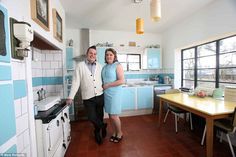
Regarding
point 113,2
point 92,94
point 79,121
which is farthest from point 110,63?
point 79,121

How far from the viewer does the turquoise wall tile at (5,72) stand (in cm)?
76

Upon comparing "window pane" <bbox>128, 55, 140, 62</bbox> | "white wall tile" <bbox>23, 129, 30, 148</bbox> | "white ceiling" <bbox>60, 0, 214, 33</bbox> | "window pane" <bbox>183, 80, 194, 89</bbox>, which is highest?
"white ceiling" <bbox>60, 0, 214, 33</bbox>

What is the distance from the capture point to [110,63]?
211 centimetres

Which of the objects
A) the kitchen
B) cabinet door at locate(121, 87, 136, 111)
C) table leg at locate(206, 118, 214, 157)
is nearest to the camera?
the kitchen

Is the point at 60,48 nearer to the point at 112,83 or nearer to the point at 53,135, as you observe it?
the point at 112,83

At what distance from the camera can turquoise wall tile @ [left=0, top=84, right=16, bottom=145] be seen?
739 mm

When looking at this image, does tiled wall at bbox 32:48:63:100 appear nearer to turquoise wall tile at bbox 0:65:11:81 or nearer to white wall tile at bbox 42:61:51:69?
white wall tile at bbox 42:61:51:69

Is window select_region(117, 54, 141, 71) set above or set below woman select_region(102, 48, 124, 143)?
above

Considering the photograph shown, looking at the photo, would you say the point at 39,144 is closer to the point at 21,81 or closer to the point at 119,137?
the point at 21,81

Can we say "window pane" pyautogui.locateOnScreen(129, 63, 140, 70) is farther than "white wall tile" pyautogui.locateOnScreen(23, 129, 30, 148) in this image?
Yes

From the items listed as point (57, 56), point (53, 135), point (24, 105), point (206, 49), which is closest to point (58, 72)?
point (57, 56)

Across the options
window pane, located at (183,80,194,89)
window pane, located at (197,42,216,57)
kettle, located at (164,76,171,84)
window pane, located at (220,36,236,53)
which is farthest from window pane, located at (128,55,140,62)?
window pane, located at (220,36,236,53)

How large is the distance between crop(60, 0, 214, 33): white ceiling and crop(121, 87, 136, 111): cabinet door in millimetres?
1716

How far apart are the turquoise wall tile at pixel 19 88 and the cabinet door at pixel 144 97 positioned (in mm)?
2843
